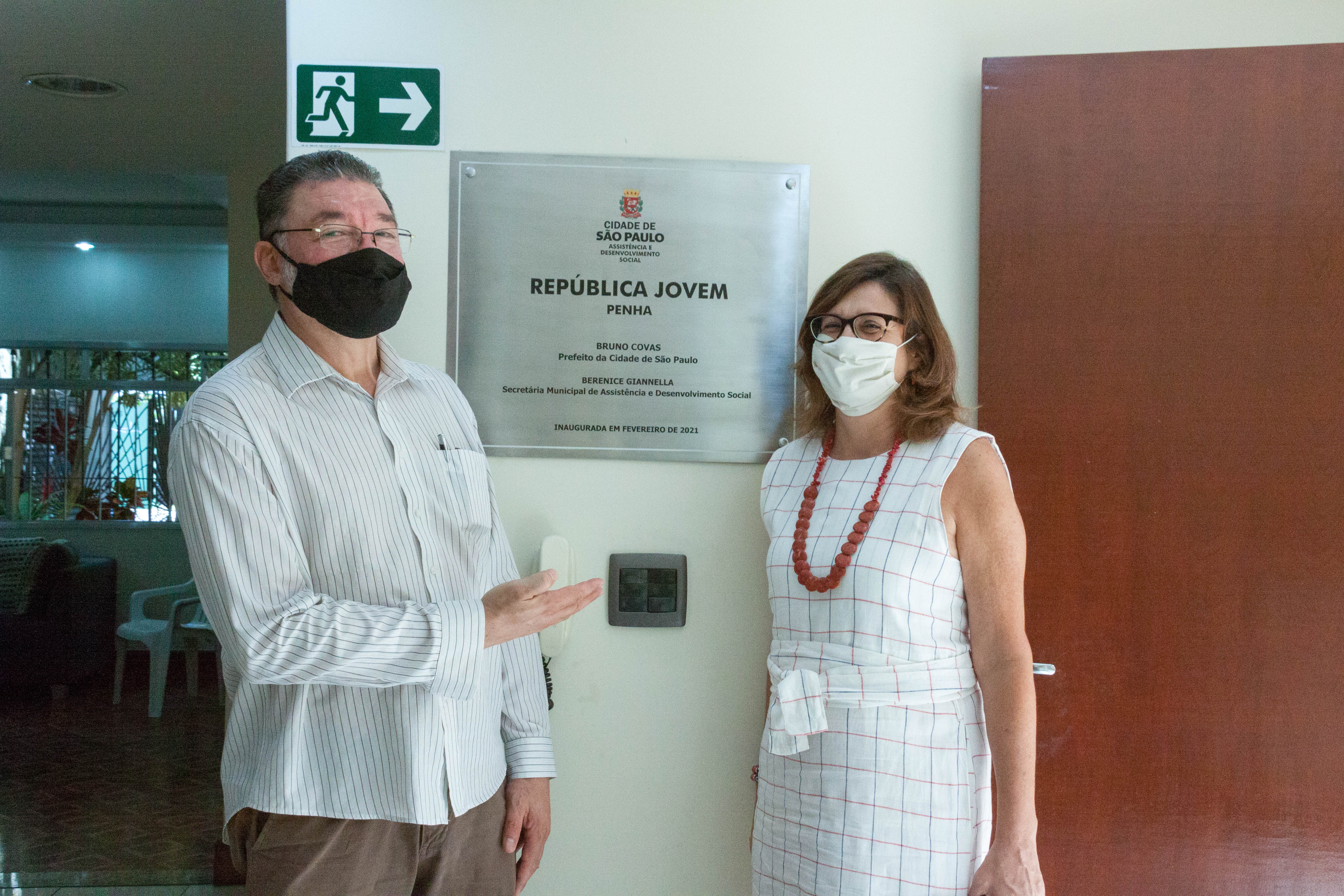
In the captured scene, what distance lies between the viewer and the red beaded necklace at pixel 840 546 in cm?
155

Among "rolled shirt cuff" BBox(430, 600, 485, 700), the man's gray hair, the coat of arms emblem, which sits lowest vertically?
"rolled shirt cuff" BBox(430, 600, 485, 700)

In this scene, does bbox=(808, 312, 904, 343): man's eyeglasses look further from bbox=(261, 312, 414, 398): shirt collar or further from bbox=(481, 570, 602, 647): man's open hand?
bbox=(261, 312, 414, 398): shirt collar

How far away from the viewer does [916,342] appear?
168cm

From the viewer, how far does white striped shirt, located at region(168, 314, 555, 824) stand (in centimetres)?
135

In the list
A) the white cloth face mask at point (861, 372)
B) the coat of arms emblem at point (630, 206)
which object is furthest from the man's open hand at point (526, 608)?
the coat of arms emblem at point (630, 206)

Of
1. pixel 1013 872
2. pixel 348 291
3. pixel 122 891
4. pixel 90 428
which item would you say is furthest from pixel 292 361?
pixel 90 428

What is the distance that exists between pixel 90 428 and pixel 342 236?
7963 millimetres

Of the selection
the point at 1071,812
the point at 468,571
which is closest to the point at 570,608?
the point at 468,571

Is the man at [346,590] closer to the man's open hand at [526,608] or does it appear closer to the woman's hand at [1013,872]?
the man's open hand at [526,608]

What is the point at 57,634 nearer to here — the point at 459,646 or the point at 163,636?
the point at 163,636

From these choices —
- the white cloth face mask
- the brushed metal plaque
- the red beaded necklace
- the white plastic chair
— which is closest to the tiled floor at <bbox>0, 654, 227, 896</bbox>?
the white plastic chair

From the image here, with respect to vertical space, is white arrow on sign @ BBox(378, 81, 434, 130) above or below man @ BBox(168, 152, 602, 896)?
above

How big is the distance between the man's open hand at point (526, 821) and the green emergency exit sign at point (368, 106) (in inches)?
50.8

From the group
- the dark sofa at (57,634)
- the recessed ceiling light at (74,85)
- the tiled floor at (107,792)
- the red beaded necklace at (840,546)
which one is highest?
the recessed ceiling light at (74,85)
